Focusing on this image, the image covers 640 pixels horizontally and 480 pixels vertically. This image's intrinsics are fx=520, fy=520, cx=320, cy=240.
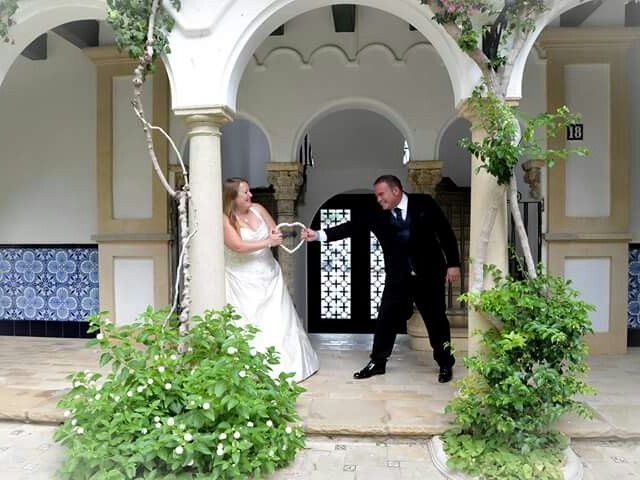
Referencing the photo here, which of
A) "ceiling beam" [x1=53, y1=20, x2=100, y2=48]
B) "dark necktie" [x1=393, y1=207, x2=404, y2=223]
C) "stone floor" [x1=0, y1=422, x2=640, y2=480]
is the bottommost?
"stone floor" [x1=0, y1=422, x2=640, y2=480]

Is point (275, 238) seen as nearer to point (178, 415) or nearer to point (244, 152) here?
point (178, 415)

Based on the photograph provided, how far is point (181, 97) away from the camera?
11.3 feet

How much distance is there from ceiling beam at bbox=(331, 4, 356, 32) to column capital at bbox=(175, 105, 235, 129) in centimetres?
222

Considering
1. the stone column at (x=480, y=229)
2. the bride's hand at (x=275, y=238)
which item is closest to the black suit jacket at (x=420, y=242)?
the stone column at (x=480, y=229)

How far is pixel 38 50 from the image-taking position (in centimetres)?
585

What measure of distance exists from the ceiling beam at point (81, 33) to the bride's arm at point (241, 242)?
285 centimetres

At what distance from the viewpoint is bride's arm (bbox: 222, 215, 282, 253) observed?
3969 mm

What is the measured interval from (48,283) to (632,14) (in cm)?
682

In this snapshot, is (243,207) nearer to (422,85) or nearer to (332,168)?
(422,85)

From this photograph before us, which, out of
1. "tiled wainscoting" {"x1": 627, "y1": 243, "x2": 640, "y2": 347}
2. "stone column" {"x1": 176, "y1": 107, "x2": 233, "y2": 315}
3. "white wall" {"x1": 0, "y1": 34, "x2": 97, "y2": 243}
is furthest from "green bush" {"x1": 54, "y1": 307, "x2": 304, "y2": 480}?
"tiled wainscoting" {"x1": 627, "y1": 243, "x2": 640, "y2": 347}

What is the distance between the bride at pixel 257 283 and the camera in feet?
13.4

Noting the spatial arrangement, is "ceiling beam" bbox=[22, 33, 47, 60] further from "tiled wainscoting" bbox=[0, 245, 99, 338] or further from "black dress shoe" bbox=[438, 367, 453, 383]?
"black dress shoe" bbox=[438, 367, 453, 383]

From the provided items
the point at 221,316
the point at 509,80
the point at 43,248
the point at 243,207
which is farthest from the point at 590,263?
the point at 43,248

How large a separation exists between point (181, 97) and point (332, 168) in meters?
5.09
